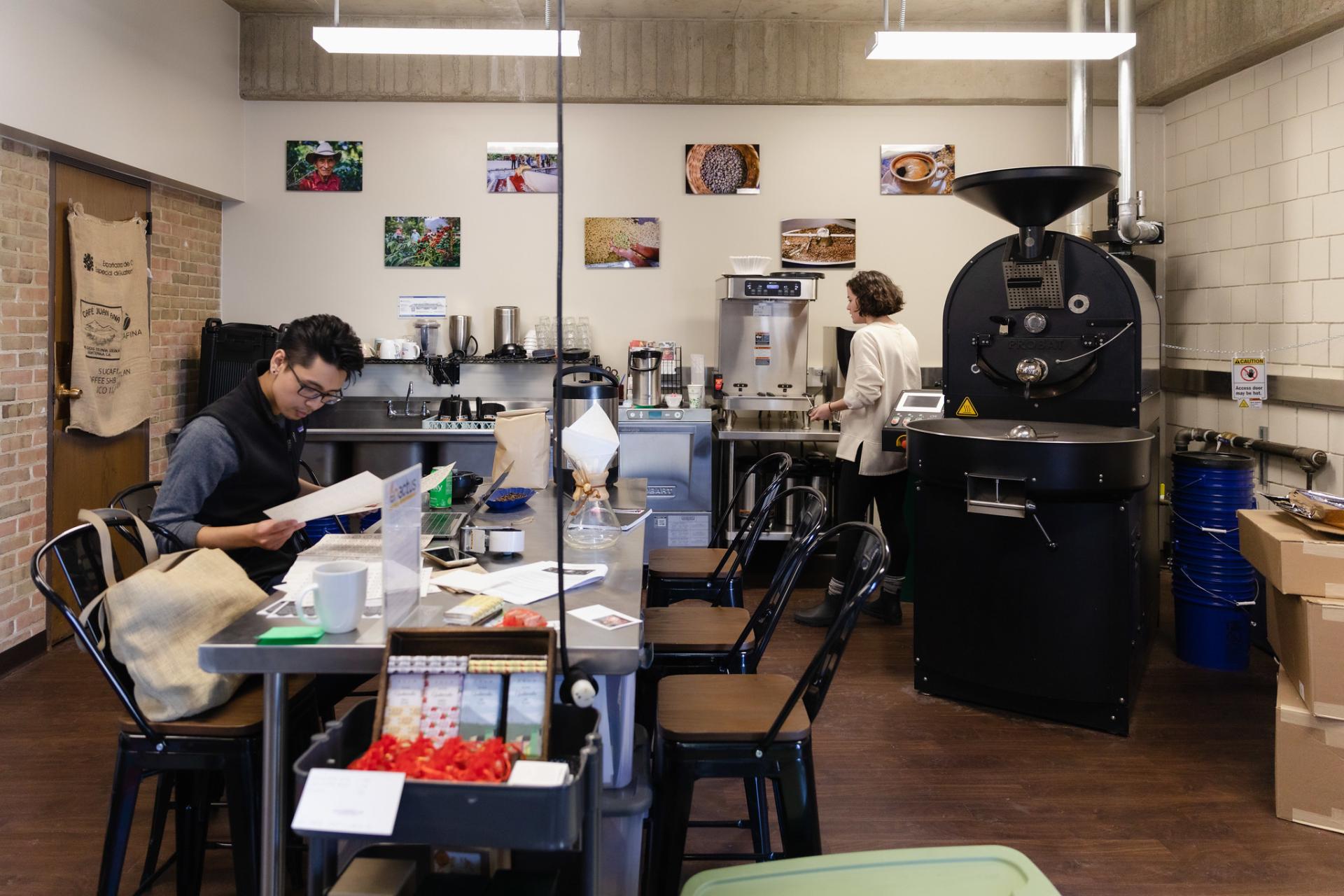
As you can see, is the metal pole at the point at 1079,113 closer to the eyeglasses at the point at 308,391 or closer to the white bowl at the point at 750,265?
the white bowl at the point at 750,265

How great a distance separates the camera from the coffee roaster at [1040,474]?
338cm

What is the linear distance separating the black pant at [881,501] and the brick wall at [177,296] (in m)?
3.66

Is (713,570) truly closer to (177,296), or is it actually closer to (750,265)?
(750,265)

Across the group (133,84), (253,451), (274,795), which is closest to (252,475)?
(253,451)

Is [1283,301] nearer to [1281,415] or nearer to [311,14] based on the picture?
[1281,415]

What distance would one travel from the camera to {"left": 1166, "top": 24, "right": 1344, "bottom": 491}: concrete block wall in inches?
179

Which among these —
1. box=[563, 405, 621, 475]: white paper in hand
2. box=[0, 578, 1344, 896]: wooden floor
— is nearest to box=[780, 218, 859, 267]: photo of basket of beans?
box=[0, 578, 1344, 896]: wooden floor

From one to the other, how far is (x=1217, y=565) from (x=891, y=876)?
3.55 m

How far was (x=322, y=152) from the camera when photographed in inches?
249

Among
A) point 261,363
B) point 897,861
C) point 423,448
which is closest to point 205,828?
point 261,363

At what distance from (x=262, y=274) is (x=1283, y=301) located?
5.85m

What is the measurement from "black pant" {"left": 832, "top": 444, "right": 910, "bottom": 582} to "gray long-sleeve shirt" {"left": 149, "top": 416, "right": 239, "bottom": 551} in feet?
10.2

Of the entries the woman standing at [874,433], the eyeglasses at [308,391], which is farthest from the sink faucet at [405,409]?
the eyeglasses at [308,391]

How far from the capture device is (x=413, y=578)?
1835 mm
